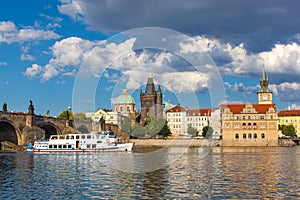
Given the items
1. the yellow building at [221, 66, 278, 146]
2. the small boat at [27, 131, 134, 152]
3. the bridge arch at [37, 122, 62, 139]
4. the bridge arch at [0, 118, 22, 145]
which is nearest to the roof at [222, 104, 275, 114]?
the yellow building at [221, 66, 278, 146]

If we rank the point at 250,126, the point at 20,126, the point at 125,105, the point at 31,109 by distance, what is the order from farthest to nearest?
the point at 125,105 → the point at 250,126 → the point at 31,109 → the point at 20,126

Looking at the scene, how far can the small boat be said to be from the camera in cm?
7669

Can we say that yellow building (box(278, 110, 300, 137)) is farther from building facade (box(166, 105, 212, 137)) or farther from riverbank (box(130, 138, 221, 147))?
riverbank (box(130, 138, 221, 147))

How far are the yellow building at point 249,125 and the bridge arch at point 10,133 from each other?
60.0 metres

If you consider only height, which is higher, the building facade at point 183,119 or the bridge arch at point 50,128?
the building facade at point 183,119

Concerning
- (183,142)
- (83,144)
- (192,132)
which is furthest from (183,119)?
(83,144)

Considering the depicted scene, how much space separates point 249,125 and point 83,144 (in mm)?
64936

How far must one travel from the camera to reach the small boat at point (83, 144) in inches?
3019

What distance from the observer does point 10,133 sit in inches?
3467

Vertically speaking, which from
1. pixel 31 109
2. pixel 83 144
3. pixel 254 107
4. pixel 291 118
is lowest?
pixel 83 144

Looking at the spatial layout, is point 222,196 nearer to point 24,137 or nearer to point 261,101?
point 24,137

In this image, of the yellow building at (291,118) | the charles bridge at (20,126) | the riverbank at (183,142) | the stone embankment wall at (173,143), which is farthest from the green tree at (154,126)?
the yellow building at (291,118)

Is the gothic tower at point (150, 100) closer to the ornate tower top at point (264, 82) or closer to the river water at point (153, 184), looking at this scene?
the ornate tower top at point (264, 82)

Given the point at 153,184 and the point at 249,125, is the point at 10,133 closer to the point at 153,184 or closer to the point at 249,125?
the point at 153,184
